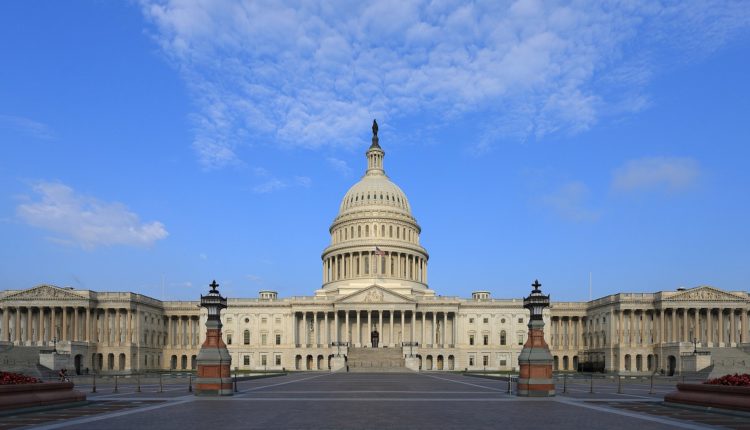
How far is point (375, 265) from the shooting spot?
15825cm

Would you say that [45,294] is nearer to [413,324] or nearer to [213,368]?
[413,324]

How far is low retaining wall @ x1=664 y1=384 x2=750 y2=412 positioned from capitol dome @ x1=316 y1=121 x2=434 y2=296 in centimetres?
11615

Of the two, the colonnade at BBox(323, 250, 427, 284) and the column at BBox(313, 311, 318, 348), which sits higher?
the colonnade at BBox(323, 250, 427, 284)

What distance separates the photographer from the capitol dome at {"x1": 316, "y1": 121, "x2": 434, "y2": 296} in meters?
158

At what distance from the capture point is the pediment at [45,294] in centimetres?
12325

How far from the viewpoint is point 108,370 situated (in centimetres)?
12638

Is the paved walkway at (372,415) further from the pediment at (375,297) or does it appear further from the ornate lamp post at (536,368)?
the pediment at (375,297)

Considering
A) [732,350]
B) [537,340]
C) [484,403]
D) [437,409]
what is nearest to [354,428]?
[437,409]

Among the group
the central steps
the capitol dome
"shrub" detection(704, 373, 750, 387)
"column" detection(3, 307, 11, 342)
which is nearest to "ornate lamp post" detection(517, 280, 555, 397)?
"shrub" detection(704, 373, 750, 387)

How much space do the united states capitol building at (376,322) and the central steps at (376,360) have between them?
0.89m

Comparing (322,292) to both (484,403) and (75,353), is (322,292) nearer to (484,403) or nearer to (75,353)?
(75,353)

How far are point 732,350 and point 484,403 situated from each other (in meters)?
89.9

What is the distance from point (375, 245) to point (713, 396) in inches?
5026

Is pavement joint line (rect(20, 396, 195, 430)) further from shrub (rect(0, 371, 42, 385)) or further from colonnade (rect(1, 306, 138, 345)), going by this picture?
colonnade (rect(1, 306, 138, 345))
